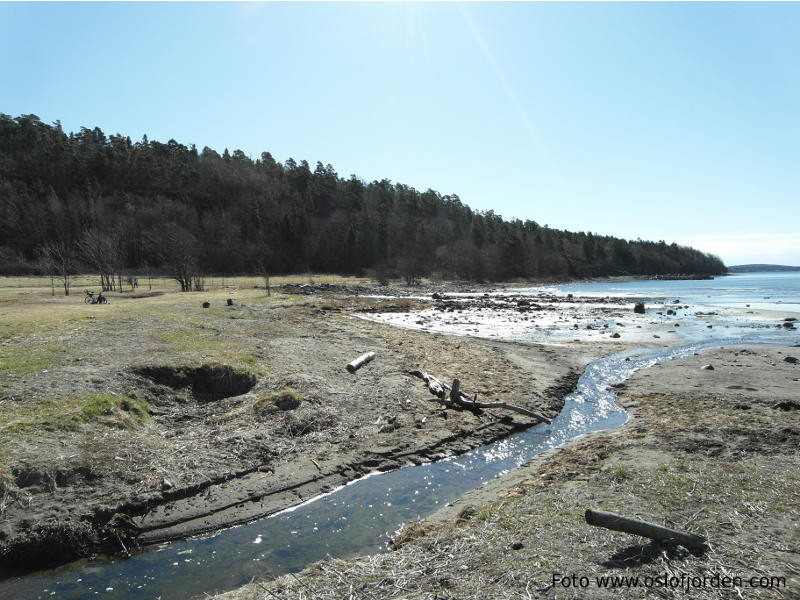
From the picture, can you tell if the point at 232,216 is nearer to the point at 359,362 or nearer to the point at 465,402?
the point at 359,362

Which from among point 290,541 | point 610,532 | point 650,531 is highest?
point 650,531

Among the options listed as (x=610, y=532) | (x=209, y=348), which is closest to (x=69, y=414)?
(x=209, y=348)

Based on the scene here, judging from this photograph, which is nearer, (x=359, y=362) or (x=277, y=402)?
(x=277, y=402)

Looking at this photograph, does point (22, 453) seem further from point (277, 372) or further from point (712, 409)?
point (712, 409)

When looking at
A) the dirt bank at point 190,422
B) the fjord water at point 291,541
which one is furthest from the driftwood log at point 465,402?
the fjord water at point 291,541

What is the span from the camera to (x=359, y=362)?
1728 centimetres

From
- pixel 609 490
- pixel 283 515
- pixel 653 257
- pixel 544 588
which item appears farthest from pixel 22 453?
pixel 653 257

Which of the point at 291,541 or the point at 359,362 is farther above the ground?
the point at 359,362

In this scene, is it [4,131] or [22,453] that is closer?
[22,453]

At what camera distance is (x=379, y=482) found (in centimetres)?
911

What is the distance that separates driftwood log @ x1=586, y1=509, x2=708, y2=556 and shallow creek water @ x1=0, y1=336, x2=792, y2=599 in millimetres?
3213

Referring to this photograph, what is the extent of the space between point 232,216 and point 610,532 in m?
141

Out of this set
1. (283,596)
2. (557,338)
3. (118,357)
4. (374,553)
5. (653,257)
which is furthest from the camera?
(653,257)

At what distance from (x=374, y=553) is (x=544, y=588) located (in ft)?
9.01
